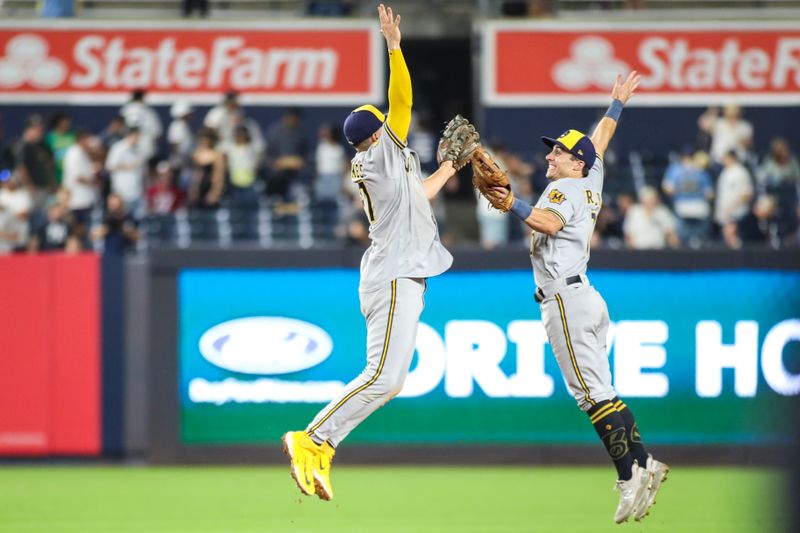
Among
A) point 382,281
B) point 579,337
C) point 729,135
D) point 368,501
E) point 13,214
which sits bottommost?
point 368,501

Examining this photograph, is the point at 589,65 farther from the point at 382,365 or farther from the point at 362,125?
the point at 382,365

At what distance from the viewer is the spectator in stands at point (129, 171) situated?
16.1 metres

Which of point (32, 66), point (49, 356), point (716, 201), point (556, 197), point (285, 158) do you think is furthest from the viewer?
point (32, 66)

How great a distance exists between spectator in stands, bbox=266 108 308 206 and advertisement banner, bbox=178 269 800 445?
5069 mm

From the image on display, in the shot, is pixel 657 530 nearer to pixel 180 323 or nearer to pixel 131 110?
pixel 180 323

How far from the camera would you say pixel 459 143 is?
7629mm

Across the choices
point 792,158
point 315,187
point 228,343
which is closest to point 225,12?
point 315,187

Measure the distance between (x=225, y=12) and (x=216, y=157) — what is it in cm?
496

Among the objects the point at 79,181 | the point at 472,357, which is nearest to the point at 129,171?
the point at 79,181

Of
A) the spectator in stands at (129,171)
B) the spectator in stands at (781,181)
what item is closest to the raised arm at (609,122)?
the spectator in stands at (129,171)

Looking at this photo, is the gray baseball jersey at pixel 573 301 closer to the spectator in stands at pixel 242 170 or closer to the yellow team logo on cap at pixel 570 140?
the yellow team logo on cap at pixel 570 140

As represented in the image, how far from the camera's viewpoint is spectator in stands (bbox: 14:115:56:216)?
16062mm

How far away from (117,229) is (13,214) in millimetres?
1680

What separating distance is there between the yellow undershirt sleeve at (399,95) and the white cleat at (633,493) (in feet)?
7.79
